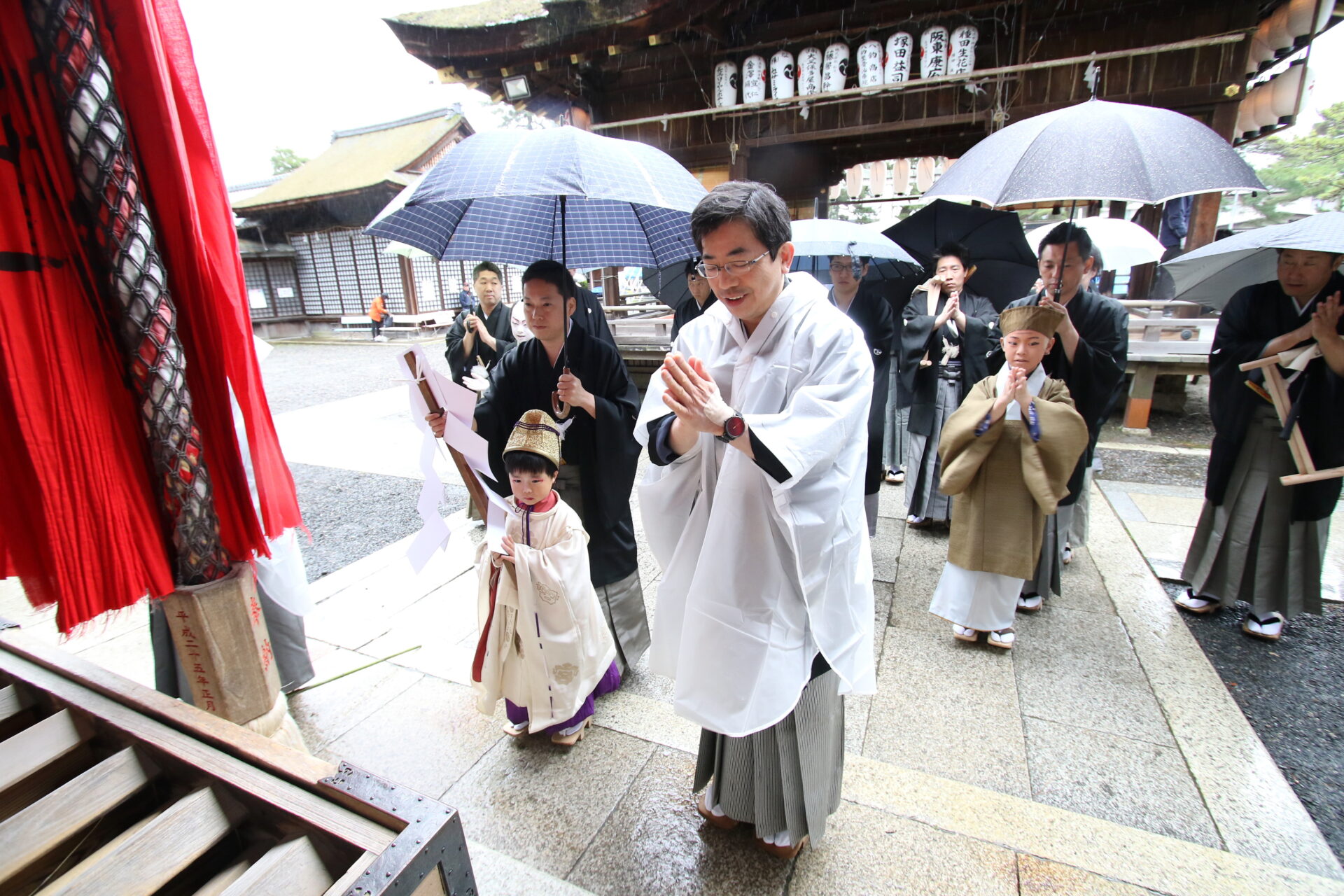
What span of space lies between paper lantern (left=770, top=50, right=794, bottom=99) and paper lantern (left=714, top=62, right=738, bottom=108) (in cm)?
53

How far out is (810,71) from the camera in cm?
838

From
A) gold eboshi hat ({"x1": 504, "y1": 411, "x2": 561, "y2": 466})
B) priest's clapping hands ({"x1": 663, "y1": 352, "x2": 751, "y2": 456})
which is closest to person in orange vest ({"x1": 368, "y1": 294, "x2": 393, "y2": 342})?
gold eboshi hat ({"x1": 504, "y1": 411, "x2": 561, "y2": 466})

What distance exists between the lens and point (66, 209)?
1.19 m

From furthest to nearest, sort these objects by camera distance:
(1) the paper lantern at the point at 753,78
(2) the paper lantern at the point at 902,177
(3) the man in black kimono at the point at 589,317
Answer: (2) the paper lantern at the point at 902,177 < (1) the paper lantern at the point at 753,78 < (3) the man in black kimono at the point at 589,317

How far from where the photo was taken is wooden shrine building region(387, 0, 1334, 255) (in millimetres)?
7020

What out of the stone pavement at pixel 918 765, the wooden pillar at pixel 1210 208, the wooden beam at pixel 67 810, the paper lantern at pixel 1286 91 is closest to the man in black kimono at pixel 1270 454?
the stone pavement at pixel 918 765

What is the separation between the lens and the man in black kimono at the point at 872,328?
4.32 m

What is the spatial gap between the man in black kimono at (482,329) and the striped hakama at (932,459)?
3.37m

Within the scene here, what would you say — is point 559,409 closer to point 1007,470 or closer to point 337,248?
point 1007,470

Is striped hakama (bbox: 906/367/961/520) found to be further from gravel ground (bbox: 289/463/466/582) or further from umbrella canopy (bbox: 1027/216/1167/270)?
gravel ground (bbox: 289/463/466/582)

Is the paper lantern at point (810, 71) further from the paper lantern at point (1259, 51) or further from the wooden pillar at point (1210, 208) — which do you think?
the paper lantern at point (1259, 51)

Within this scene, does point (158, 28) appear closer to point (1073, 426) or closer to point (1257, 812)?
point (1073, 426)

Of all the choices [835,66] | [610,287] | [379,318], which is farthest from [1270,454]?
[379,318]

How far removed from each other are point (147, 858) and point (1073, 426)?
3.63 m
